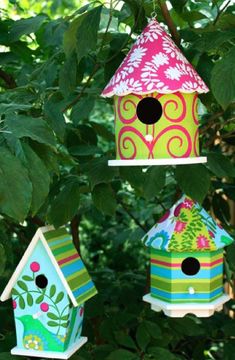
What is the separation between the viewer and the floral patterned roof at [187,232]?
Result: 1.35 metres

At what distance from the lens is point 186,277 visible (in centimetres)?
138

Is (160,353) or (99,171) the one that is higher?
(99,171)

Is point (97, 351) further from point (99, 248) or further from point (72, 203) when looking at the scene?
point (99, 248)

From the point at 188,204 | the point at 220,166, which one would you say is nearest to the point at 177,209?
the point at 188,204

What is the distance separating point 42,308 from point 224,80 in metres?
0.58

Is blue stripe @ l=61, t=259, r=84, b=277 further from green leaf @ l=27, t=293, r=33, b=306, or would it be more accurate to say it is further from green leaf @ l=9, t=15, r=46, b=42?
green leaf @ l=9, t=15, r=46, b=42

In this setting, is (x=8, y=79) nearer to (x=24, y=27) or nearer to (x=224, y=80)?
(x=24, y=27)

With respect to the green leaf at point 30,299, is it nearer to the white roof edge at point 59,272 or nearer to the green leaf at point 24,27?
the white roof edge at point 59,272

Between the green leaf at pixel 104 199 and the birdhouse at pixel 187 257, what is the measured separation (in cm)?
11

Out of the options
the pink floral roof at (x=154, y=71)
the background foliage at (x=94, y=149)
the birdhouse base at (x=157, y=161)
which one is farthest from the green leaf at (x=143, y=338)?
the pink floral roof at (x=154, y=71)

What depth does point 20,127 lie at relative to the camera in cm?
103

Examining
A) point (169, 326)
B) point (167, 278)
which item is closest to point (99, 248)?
point (169, 326)

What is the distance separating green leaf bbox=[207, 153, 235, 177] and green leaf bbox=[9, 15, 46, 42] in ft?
1.70

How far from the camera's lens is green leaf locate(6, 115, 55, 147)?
1.02m
